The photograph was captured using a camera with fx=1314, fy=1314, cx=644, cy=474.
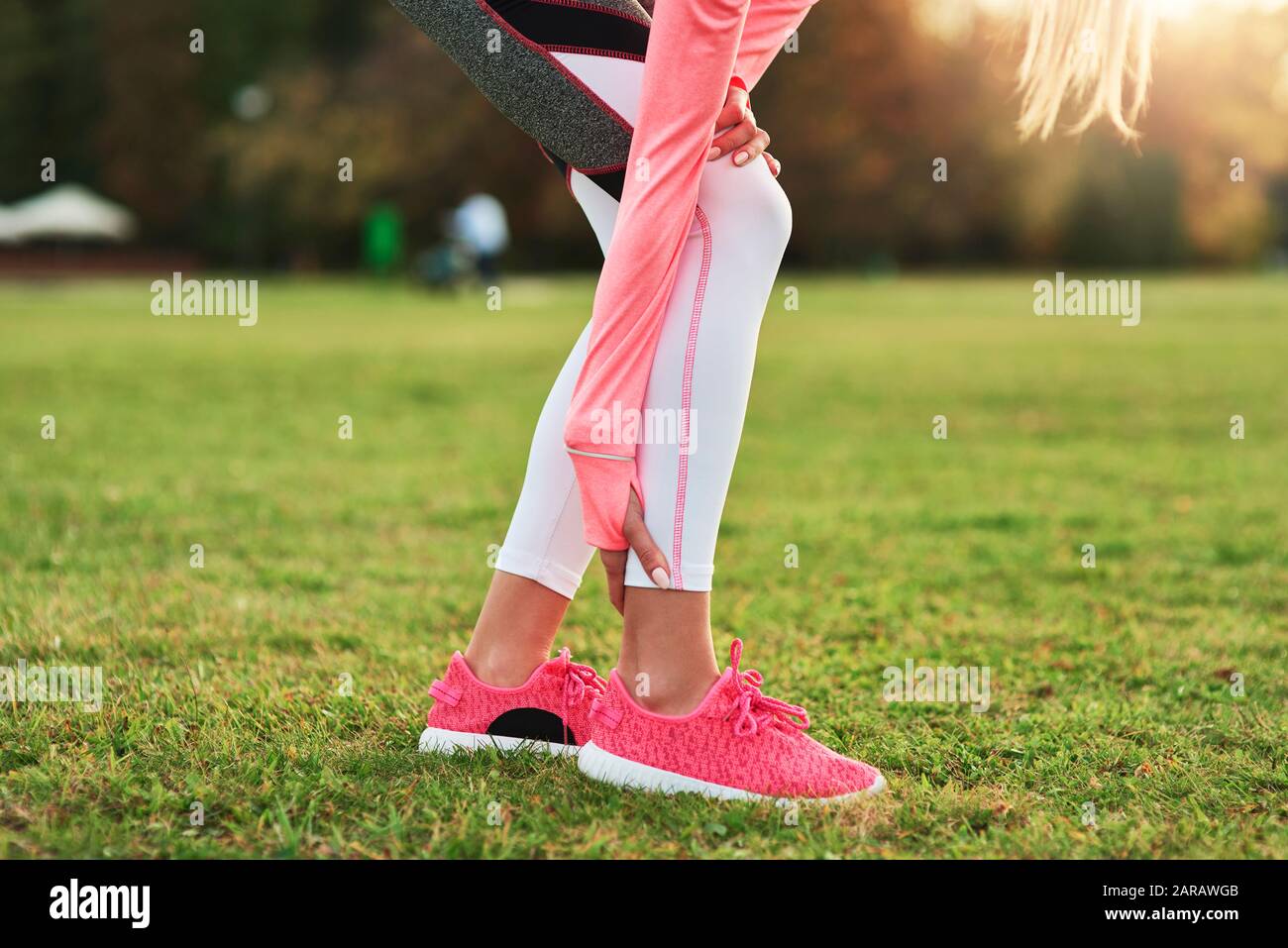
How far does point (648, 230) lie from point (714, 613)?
5.31ft

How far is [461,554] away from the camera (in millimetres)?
3969

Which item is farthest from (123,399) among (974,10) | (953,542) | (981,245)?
(981,245)

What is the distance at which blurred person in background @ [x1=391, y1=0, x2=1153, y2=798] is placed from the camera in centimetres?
183

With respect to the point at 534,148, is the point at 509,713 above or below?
below

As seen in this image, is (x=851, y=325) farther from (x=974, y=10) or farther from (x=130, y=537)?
(x=974, y=10)

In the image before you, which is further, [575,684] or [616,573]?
[575,684]

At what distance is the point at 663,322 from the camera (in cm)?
191
